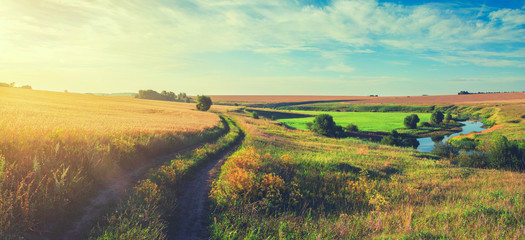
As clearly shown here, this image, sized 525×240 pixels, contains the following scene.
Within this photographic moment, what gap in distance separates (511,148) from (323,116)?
3123cm

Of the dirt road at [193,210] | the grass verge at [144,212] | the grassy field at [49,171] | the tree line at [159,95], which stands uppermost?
the tree line at [159,95]

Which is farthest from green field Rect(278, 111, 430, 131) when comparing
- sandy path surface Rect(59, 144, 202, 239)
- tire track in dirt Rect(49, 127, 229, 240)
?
tire track in dirt Rect(49, 127, 229, 240)

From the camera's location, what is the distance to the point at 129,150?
40.8 feet

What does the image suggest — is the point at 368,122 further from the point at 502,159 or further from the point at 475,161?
the point at 502,159

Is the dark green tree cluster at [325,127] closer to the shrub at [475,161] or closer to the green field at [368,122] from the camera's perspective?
the green field at [368,122]

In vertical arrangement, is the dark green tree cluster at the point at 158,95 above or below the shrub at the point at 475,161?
above

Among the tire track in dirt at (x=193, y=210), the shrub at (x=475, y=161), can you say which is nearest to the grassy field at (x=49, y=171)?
the tire track in dirt at (x=193, y=210)

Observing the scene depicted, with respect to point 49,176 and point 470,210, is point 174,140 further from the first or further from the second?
point 470,210

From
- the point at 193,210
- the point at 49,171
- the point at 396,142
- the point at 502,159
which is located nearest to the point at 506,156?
the point at 502,159

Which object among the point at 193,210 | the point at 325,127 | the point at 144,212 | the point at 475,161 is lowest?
the point at 475,161

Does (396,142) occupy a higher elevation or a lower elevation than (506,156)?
lower

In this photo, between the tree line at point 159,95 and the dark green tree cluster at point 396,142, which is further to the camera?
the tree line at point 159,95

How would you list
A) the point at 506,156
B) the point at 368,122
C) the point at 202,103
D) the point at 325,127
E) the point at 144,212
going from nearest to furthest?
the point at 144,212 < the point at 506,156 < the point at 325,127 < the point at 202,103 < the point at 368,122

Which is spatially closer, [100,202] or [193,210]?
[100,202]
